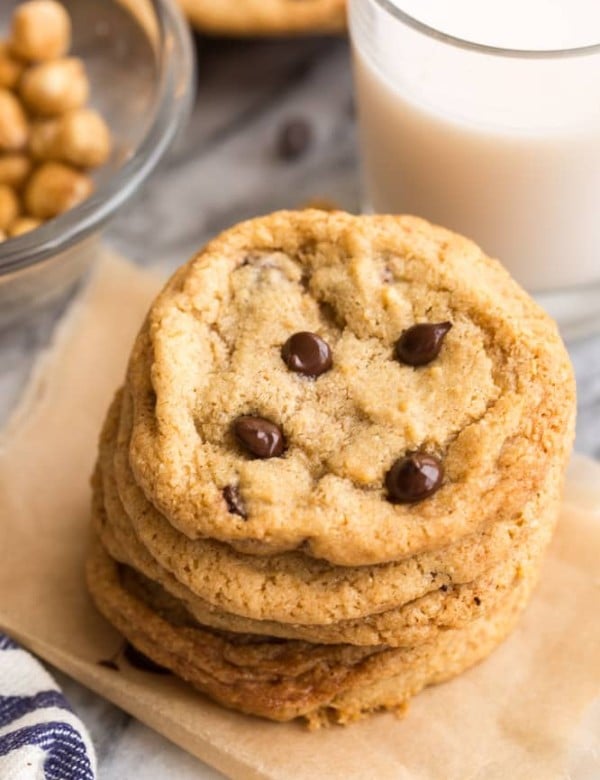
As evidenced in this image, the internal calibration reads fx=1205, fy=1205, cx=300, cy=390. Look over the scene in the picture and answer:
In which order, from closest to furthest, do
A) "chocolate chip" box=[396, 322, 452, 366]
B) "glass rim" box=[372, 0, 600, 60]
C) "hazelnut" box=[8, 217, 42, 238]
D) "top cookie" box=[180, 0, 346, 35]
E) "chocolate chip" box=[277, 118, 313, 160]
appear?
"chocolate chip" box=[396, 322, 452, 366], "glass rim" box=[372, 0, 600, 60], "hazelnut" box=[8, 217, 42, 238], "top cookie" box=[180, 0, 346, 35], "chocolate chip" box=[277, 118, 313, 160]

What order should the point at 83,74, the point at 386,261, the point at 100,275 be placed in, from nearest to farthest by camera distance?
the point at 386,261
the point at 100,275
the point at 83,74

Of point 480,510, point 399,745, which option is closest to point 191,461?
point 480,510

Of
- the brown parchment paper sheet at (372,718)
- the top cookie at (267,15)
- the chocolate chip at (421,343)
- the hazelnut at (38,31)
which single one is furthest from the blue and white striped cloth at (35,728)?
the top cookie at (267,15)

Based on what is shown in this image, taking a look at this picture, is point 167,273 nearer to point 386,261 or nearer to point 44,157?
point 44,157

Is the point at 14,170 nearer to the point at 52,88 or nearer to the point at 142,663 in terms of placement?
the point at 52,88

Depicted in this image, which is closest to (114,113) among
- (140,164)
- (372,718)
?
(140,164)

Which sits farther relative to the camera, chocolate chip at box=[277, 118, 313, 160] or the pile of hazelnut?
chocolate chip at box=[277, 118, 313, 160]

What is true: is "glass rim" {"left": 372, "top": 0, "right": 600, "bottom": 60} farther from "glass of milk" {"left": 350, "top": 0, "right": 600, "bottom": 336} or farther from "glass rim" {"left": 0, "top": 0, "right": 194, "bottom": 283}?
"glass rim" {"left": 0, "top": 0, "right": 194, "bottom": 283}

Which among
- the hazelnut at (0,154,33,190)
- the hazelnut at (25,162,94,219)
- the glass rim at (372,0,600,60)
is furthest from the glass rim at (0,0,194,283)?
the glass rim at (372,0,600,60)
